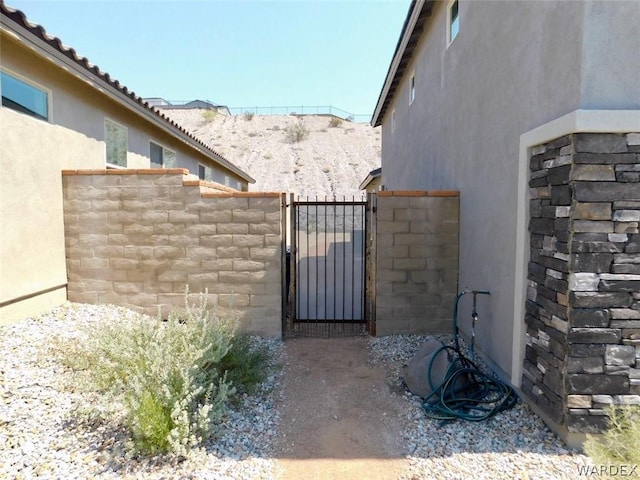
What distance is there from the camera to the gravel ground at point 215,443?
280cm

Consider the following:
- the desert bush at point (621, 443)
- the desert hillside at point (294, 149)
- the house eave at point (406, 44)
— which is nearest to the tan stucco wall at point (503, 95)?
the house eave at point (406, 44)

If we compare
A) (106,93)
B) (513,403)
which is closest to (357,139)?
(106,93)

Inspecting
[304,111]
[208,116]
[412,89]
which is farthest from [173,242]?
[304,111]

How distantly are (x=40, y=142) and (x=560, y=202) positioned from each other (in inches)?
252

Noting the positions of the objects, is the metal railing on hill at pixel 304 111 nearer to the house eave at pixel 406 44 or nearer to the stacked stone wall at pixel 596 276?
the house eave at pixel 406 44

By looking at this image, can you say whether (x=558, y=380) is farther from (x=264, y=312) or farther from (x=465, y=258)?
(x=264, y=312)

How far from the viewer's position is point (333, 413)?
3.79 meters

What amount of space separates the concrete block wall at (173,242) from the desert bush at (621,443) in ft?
12.9

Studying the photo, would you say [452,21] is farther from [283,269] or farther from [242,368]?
[242,368]

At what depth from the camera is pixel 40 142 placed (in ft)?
16.9

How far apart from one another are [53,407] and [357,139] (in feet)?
148

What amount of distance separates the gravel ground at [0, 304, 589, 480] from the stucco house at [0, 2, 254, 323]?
4.55ft

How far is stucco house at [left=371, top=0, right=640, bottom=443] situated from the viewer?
112 inches

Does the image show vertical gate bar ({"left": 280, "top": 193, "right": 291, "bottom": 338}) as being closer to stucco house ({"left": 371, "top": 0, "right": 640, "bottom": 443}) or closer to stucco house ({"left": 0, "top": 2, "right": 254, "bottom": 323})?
stucco house ({"left": 371, "top": 0, "right": 640, "bottom": 443})
